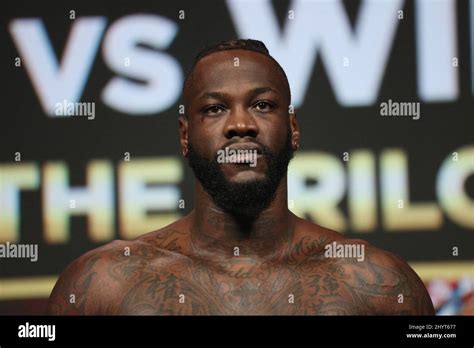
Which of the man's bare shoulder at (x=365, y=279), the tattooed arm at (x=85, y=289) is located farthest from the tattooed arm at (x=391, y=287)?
the tattooed arm at (x=85, y=289)

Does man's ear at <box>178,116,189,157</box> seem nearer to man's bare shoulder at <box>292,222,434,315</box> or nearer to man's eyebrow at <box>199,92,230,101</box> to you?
man's eyebrow at <box>199,92,230,101</box>

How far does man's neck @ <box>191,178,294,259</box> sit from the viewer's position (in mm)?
3266

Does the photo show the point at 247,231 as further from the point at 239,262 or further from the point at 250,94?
the point at 250,94

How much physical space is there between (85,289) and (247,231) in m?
0.52

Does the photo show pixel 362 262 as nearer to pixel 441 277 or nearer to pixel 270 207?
pixel 270 207

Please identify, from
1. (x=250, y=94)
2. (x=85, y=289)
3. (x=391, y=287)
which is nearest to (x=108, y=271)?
(x=85, y=289)

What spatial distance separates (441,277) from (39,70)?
1626mm

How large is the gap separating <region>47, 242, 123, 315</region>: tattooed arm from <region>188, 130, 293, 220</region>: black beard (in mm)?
396

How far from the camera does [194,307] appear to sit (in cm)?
317

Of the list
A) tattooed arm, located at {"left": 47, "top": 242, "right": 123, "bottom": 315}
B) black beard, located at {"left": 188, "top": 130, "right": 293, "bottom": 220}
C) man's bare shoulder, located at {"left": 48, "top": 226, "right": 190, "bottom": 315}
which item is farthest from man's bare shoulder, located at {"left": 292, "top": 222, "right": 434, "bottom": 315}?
tattooed arm, located at {"left": 47, "top": 242, "right": 123, "bottom": 315}

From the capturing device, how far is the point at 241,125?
3.14m
